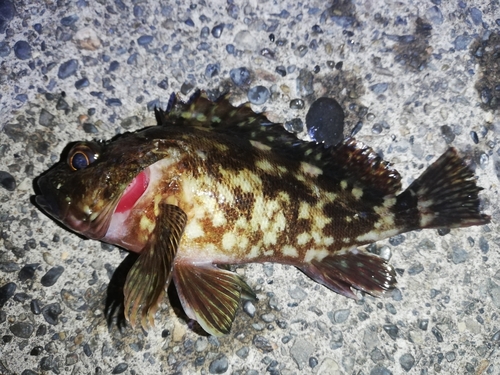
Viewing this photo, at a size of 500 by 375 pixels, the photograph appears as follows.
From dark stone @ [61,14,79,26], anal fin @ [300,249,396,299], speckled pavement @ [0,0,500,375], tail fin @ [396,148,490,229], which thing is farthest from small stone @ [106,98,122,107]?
tail fin @ [396,148,490,229]

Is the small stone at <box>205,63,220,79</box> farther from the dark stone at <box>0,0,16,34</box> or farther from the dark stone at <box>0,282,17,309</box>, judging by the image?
the dark stone at <box>0,282,17,309</box>

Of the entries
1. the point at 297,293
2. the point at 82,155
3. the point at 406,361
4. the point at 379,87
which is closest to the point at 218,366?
the point at 297,293

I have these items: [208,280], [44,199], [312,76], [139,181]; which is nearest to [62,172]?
[44,199]

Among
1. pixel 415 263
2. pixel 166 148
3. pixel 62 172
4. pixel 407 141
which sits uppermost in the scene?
pixel 407 141

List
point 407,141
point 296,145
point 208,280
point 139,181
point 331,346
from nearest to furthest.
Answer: point 139,181
point 208,280
point 296,145
point 331,346
point 407,141

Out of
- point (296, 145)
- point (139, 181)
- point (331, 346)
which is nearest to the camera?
point (139, 181)

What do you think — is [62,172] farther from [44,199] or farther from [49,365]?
[49,365]

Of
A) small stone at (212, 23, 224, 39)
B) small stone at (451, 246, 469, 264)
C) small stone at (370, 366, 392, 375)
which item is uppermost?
small stone at (451, 246, 469, 264)
